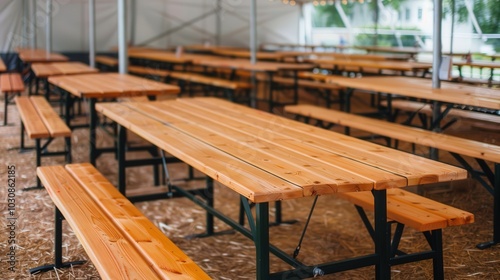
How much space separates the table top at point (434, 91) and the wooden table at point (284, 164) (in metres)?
1.23

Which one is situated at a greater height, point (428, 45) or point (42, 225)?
point (428, 45)

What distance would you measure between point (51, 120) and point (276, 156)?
3000 millimetres

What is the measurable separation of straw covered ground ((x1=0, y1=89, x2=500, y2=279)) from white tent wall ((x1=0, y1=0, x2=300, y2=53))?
811 cm

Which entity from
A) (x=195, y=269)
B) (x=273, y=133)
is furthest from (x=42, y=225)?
(x=195, y=269)

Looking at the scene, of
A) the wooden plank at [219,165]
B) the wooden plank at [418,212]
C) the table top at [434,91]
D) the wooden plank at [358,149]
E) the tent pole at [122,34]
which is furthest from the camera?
the tent pole at [122,34]

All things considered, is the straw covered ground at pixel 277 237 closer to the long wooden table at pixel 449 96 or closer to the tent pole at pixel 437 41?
the long wooden table at pixel 449 96

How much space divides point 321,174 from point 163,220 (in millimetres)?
2126

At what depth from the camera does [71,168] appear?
359 centimetres

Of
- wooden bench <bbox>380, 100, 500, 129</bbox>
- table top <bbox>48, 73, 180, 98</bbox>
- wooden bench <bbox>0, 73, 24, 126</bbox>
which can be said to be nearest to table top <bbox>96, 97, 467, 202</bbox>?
table top <bbox>48, 73, 180, 98</bbox>

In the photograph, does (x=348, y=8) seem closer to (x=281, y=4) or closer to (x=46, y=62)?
(x=281, y=4)

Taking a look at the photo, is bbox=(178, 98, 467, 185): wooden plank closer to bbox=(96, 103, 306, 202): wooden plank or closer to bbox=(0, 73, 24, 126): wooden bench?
bbox=(96, 103, 306, 202): wooden plank

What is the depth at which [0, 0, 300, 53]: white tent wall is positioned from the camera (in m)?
12.5

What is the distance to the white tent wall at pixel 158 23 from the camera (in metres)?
12.5

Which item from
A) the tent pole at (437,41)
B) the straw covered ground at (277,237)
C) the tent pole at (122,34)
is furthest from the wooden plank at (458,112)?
the tent pole at (122,34)
